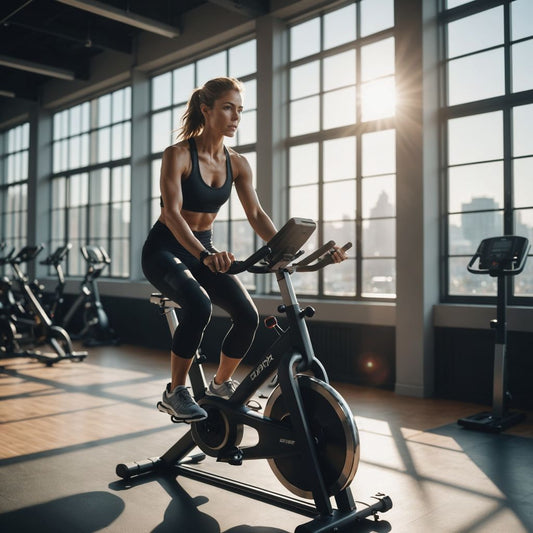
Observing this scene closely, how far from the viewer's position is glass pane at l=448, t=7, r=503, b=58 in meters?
4.62

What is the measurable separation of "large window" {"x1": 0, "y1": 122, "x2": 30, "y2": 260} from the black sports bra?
8837 mm

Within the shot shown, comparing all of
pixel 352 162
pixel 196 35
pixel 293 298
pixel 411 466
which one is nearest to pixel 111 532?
pixel 293 298

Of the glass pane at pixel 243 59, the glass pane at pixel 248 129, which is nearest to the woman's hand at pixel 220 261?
the glass pane at pixel 248 129

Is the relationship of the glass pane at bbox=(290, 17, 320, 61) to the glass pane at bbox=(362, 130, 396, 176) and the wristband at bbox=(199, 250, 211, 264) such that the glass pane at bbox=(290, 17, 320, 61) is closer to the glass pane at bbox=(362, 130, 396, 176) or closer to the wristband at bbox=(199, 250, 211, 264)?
the glass pane at bbox=(362, 130, 396, 176)

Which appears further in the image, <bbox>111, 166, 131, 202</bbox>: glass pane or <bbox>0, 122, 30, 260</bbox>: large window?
<bbox>0, 122, 30, 260</bbox>: large window

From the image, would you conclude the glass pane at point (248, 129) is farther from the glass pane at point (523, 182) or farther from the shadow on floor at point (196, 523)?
the shadow on floor at point (196, 523)

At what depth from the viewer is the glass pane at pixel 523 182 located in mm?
4414

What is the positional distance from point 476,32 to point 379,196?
1491 millimetres

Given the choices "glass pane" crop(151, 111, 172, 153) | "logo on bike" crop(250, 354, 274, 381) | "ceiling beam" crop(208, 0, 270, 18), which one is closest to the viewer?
"logo on bike" crop(250, 354, 274, 381)

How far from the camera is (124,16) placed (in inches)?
254

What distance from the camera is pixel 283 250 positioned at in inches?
85.3

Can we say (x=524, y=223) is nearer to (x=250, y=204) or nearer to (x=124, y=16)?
(x=250, y=204)

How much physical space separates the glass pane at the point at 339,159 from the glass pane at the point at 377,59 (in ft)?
1.94

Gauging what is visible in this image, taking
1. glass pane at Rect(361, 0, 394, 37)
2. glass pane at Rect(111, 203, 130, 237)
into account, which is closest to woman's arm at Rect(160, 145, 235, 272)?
glass pane at Rect(361, 0, 394, 37)
